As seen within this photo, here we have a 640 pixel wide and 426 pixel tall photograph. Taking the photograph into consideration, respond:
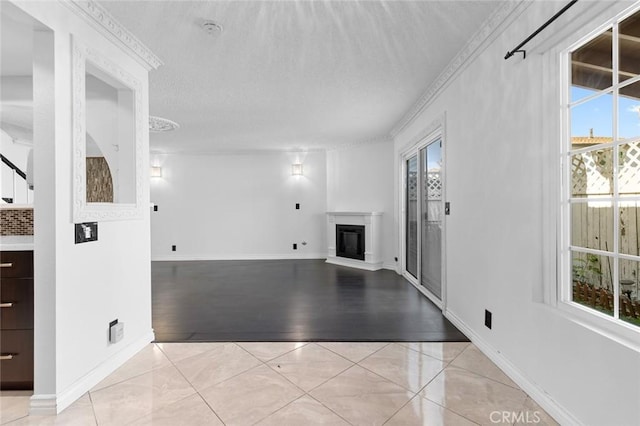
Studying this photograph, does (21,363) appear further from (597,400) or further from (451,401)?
Answer: (597,400)

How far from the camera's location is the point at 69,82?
1752 millimetres

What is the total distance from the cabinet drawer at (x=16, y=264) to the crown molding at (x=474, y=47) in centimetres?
330

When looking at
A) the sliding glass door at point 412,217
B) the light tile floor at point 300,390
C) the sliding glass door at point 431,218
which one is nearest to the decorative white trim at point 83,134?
the light tile floor at point 300,390

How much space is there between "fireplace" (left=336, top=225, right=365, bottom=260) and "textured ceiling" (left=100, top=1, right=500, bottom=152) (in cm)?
218

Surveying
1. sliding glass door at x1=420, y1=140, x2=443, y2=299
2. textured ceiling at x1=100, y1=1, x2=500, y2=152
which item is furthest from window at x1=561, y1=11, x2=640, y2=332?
sliding glass door at x1=420, y1=140, x2=443, y2=299

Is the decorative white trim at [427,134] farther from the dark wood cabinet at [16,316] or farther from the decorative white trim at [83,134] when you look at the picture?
the dark wood cabinet at [16,316]

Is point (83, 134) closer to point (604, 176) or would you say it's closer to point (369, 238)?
point (604, 176)

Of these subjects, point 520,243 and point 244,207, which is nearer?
point 520,243

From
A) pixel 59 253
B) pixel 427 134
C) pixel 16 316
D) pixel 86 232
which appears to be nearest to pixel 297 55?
pixel 427 134

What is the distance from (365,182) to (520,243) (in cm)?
419

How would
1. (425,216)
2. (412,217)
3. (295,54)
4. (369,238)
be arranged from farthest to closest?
1. (369,238)
2. (412,217)
3. (425,216)
4. (295,54)

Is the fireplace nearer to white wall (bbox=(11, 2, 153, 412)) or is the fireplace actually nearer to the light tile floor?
the light tile floor

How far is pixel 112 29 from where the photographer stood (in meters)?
2.06

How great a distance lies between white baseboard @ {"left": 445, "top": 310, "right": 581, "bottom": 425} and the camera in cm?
151
